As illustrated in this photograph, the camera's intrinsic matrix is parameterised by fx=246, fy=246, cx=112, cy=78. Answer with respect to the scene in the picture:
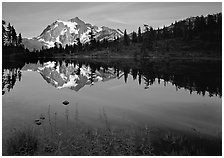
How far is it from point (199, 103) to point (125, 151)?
1405 cm

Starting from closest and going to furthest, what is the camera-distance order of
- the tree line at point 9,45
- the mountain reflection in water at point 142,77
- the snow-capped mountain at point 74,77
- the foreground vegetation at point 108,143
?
the foreground vegetation at point 108,143, the mountain reflection in water at point 142,77, the snow-capped mountain at point 74,77, the tree line at point 9,45

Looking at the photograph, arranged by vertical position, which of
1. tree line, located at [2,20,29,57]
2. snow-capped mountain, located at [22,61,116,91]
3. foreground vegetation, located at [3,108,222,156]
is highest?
tree line, located at [2,20,29,57]

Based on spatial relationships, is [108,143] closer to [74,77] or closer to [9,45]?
[74,77]

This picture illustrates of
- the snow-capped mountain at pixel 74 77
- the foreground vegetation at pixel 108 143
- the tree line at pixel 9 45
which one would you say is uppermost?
the tree line at pixel 9 45

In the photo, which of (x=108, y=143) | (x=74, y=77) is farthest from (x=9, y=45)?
(x=108, y=143)

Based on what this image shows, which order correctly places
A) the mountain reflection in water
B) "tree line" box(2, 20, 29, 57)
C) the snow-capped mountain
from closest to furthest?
1. the mountain reflection in water
2. the snow-capped mountain
3. "tree line" box(2, 20, 29, 57)

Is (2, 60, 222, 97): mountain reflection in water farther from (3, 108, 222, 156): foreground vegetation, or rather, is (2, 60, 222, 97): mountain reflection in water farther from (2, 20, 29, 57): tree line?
(2, 20, 29, 57): tree line

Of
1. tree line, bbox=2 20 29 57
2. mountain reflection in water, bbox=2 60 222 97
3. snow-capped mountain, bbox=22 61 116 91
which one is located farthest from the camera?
tree line, bbox=2 20 29 57

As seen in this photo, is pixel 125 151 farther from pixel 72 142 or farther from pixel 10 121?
pixel 10 121

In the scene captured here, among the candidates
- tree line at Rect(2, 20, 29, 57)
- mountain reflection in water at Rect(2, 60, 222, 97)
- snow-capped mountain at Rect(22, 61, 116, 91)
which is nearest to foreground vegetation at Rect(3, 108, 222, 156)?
mountain reflection in water at Rect(2, 60, 222, 97)

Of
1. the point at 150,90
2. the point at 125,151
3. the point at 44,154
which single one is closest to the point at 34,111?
the point at 44,154

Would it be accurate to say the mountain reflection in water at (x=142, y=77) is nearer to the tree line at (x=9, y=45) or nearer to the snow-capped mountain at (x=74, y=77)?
the snow-capped mountain at (x=74, y=77)

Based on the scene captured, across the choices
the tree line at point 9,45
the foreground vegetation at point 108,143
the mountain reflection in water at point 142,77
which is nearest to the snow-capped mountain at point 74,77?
the mountain reflection in water at point 142,77

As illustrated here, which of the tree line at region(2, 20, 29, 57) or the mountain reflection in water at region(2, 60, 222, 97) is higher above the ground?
the tree line at region(2, 20, 29, 57)
